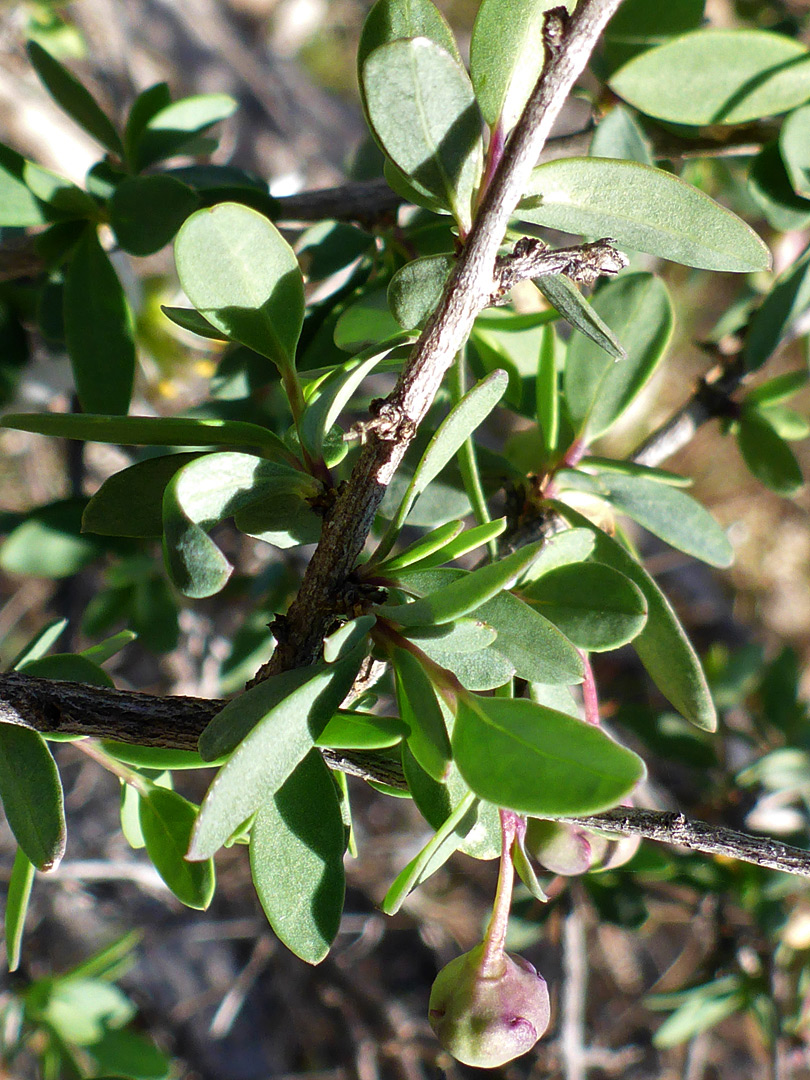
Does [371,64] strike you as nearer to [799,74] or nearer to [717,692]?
[799,74]

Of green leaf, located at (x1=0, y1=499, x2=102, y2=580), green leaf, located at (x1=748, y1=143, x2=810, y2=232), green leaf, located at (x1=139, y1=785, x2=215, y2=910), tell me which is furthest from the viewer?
green leaf, located at (x1=0, y1=499, x2=102, y2=580)

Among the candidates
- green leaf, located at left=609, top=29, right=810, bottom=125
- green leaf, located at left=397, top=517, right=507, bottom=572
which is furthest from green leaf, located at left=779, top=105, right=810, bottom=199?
green leaf, located at left=397, top=517, right=507, bottom=572

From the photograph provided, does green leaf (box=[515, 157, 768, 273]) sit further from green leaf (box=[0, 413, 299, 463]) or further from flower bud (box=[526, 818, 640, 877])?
flower bud (box=[526, 818, 640, 877])

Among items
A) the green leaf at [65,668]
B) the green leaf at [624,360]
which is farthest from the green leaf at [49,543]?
the green leaf at [624,360]

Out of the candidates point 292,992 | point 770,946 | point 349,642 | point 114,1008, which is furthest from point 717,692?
point 292,992

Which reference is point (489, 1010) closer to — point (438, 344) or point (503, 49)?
point (438, 344)

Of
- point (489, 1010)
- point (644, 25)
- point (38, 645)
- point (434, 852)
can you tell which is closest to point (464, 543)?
point (434, 852)

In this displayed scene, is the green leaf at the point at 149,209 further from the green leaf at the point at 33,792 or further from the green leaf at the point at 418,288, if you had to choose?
the green leaf at the point at 33,792
